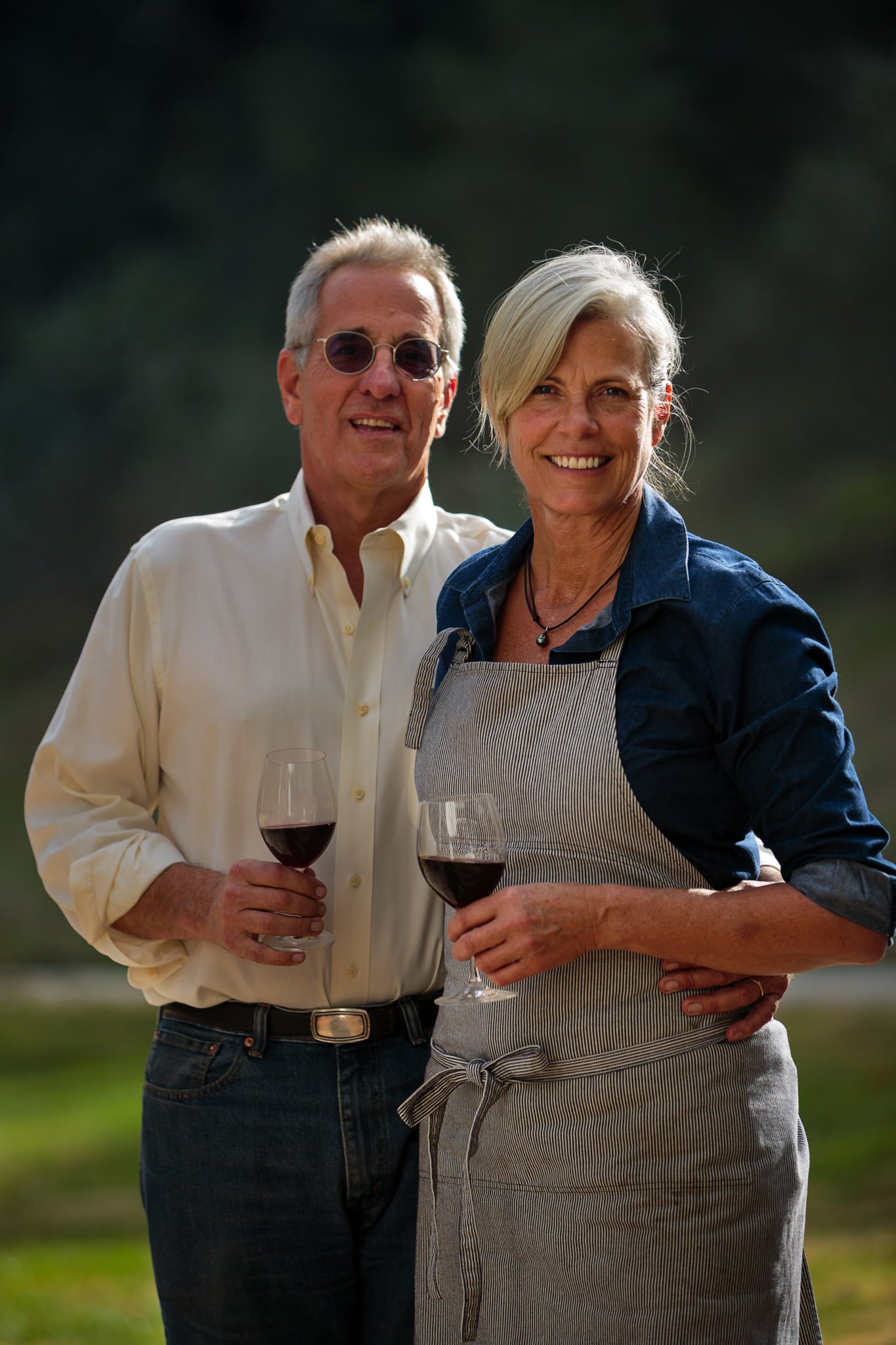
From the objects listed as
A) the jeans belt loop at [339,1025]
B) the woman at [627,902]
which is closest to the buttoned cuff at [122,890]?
the jeans belt loop at [339,1025]

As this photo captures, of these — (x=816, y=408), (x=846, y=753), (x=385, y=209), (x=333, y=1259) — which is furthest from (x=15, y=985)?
(x=846, y=753)

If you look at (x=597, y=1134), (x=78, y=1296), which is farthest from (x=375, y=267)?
(x=78, y=1296)

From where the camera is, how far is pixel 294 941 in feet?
5.78

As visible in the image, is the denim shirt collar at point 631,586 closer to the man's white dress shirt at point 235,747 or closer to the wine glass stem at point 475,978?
the man's white dress shirt at point 235,747

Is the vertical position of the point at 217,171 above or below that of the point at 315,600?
above

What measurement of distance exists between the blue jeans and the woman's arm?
1.79 ft

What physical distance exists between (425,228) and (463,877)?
9908 mm

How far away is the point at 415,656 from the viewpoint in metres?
2.18

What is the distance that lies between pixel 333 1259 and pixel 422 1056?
333 millimetres

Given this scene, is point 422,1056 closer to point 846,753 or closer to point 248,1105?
point 248,1105

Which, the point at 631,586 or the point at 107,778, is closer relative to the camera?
the point at 631,586

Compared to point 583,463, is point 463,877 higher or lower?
lower

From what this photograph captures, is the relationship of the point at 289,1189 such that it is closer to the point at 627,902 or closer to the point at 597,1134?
the point at 597,1134

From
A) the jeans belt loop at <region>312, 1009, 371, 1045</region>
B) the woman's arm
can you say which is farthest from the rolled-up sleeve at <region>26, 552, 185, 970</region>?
the woman's arm
